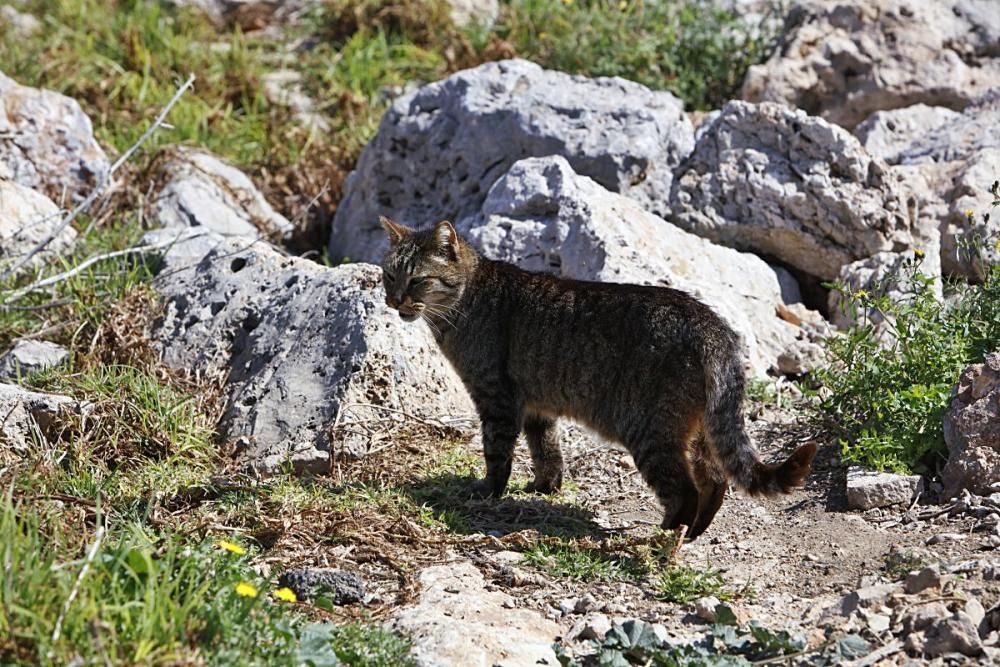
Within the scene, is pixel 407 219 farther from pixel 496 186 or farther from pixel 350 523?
pixel 350 523

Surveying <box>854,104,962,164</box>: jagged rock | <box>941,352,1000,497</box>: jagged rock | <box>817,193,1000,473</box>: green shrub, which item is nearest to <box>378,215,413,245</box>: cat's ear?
<box>817,193,1000,473</box>: green shrub

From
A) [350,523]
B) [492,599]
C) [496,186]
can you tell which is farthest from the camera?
[496,186]

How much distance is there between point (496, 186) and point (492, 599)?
3406mm

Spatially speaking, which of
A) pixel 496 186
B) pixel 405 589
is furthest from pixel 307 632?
pixel 496 186

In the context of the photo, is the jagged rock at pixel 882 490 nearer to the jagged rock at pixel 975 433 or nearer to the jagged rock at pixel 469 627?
the jagged rock at pixel 975 433

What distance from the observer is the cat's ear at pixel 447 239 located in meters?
5.62

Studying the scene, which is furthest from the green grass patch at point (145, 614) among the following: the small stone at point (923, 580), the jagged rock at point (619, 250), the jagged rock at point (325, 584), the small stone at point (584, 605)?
the jagged rock at point (619, 250)

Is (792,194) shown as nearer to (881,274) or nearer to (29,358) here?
(881,274)

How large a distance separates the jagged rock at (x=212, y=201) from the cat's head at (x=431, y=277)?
273cm

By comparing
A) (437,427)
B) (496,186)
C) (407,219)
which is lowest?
(437,427)

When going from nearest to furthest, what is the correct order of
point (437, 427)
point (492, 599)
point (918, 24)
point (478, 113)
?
1. point (492, 599)
2. point (437, 427)
3. point (478, 113)
4. point (918, 24)

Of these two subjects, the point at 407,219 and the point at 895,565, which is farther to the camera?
the point at 407,219

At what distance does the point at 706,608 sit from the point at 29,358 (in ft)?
13.4

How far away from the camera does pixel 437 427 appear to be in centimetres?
612
